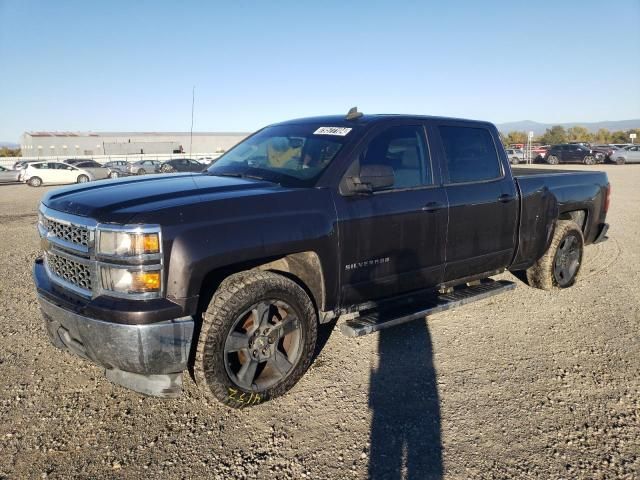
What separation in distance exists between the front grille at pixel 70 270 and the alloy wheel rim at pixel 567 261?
488 centimetres

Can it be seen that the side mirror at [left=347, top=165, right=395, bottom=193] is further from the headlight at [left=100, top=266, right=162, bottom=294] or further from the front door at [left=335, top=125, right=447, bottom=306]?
the headlight at [left=100, top=266, right=162, bottom=294]

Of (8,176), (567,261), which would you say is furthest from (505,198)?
(8,176)

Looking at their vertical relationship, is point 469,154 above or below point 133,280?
above

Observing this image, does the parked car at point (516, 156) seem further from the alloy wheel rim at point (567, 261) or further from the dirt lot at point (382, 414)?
the dirt lot at point (382, 414)

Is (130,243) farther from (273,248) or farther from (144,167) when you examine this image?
(144,167)

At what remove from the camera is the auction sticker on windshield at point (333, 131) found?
3.83 m

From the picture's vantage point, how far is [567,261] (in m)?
5.76

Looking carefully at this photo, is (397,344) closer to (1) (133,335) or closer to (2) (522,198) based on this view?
(2) (522,198)

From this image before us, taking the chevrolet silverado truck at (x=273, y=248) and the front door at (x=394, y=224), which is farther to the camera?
the front door at (x=394, y=224)

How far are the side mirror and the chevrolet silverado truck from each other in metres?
0.01

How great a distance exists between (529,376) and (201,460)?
244 cm

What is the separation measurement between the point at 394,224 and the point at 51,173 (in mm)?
27871

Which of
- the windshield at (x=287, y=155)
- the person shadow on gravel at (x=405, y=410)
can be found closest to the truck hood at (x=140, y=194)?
the windshield at (x=287, y=155)

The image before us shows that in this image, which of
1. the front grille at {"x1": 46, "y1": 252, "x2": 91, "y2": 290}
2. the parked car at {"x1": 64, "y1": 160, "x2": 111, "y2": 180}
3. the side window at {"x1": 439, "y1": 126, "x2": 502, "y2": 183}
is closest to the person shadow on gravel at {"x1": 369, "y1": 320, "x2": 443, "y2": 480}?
the side window at {"x1": 439, "y1": 126, "x2": 502, "y2": 183}
